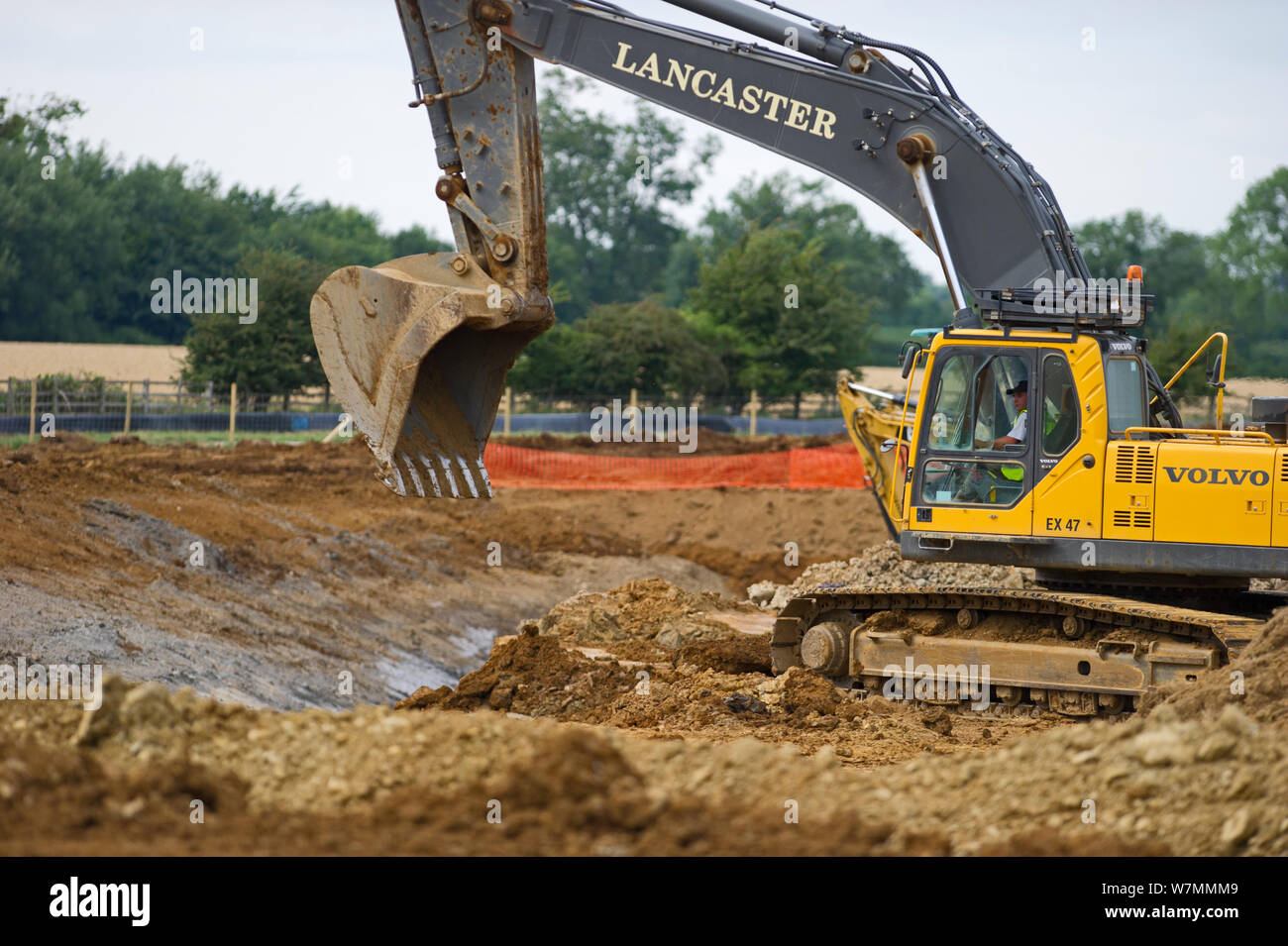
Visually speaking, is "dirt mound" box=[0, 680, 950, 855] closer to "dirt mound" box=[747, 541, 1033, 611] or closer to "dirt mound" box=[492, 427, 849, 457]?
"dirt mound" box=[747, 541, 1033, 611]

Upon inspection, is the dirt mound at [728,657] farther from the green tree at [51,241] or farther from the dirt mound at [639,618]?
the green tree at [51,241]

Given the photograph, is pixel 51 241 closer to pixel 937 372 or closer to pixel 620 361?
pixel 620 361

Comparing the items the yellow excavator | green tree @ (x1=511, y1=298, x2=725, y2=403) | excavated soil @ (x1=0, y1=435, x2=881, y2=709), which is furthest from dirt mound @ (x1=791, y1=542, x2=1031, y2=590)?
green tree @ (x1=511, y1=298, x2=725, y2=403)

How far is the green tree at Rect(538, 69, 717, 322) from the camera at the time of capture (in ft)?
218

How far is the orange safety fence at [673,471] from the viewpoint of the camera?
2575 centimetres

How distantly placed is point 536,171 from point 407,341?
1562 millimetres

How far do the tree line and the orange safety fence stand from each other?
33.0ft

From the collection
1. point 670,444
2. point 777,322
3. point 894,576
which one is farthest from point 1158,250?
point 894,576

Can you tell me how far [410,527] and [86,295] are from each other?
39511 mm

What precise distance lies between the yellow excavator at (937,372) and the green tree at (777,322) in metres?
33.5

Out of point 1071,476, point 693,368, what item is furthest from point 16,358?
point 1071,476

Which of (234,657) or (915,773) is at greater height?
(915,773)

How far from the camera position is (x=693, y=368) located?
136 ft
